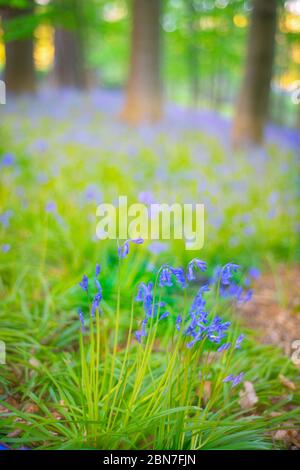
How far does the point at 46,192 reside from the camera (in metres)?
3.34

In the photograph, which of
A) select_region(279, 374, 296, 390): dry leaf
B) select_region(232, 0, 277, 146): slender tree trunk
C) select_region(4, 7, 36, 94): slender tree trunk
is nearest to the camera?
select_region(279, 374, 296, 390): dry leaf

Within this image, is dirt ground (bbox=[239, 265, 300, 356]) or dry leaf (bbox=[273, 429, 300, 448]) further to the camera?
dirt ground (bbox=[239, 265, 300, 356])

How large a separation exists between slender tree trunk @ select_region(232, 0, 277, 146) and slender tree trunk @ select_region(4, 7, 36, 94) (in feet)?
14.2

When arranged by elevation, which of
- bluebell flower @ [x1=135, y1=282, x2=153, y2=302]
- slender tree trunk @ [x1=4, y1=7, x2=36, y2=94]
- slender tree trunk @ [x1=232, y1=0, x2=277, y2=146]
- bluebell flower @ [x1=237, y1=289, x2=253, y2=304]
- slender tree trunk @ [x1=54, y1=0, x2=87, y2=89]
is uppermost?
slender tree trunk @ [x1=54, y1=0, x2=87, y2=89]

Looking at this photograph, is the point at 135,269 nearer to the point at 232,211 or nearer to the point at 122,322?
the point at 122,322

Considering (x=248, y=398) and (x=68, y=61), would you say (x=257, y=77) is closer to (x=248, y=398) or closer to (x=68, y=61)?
(x=248, y=398)

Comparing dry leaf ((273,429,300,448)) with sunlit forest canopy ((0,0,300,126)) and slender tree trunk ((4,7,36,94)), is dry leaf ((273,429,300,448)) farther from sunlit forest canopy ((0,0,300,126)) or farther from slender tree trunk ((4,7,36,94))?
slender tree trunk ((4,7,36,94))

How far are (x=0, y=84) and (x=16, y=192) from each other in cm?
80

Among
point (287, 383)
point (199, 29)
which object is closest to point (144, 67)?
point (199, 29)

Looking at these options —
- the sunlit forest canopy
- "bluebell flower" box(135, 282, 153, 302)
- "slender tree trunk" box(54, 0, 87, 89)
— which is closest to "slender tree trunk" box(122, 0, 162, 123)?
the sunlit forest canopy

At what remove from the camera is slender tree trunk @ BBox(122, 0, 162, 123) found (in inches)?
269

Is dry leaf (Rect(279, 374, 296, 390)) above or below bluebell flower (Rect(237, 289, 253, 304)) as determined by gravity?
below

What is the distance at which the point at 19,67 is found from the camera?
8.12 meters

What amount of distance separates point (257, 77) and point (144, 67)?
207 cm
